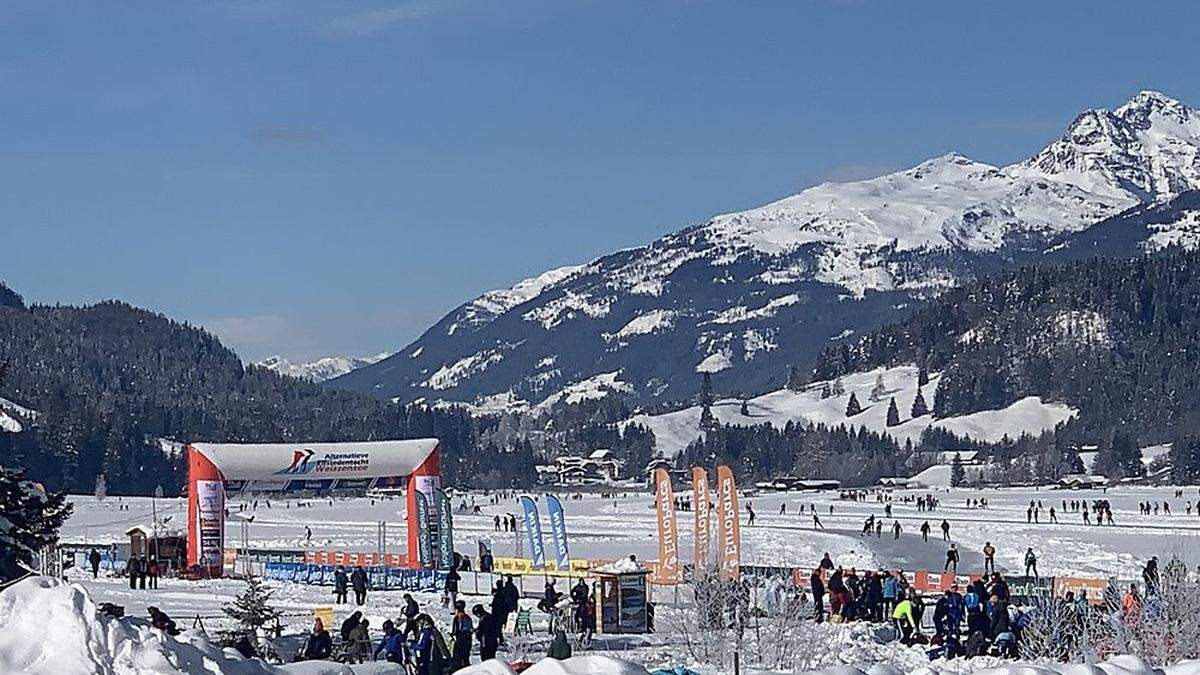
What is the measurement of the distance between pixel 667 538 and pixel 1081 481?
413ft

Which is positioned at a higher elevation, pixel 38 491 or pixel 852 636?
pixel 38 491

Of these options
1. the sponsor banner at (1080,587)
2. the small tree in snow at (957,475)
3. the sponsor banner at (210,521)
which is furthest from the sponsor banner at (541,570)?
the small tree in snow at (957,475)

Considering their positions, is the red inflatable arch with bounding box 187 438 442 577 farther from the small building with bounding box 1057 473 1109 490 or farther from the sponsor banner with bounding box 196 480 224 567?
the small building with bounding box 1057 473 1109 490

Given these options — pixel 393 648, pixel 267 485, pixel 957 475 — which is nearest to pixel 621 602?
pixel 393 648

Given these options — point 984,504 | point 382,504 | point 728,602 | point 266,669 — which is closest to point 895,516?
point 984,504

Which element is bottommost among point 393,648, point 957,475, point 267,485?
point 393,648

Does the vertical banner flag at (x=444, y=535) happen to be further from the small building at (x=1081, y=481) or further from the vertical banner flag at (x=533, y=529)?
the small building at (x=1081, y=481)

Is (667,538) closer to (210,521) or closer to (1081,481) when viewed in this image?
(210,521)

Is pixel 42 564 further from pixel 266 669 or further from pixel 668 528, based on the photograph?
pixel 266 669

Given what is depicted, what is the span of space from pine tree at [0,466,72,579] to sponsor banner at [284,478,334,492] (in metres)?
22.5

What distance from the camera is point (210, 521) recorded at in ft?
146

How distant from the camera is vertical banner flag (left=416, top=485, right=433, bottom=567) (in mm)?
44969

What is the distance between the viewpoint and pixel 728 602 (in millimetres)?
25141

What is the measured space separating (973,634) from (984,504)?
7689 cm
